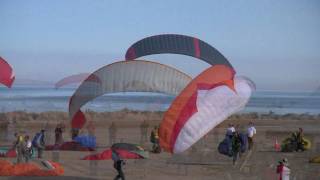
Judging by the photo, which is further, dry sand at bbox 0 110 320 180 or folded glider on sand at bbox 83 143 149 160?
folded glider on sand at bbox 83 143 149 160

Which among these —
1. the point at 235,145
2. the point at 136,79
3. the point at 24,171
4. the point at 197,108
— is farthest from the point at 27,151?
the point at 235,145

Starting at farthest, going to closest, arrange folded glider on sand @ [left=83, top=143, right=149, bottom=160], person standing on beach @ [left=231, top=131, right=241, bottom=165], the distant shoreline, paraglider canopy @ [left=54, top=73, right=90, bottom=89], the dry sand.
Result: 1. the distant shoreline
2. paraglider canopy @ [left=54, top=73, right=90, bottom=89]
3. folded glider on sand @ [left=83, top=143, right=149, bottom=160]
4. person standing on beach @ [left=231, top=131, right=241, bottom=165]
5. the dry sand

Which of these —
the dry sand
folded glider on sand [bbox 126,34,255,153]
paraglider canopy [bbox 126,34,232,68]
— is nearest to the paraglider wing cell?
folded glider on sand [bbox 126,34,255,153]

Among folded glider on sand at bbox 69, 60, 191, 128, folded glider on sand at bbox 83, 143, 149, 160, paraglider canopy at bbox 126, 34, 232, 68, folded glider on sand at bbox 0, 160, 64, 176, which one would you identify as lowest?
folded glider on sand at bbox 0, 160, 64, 176

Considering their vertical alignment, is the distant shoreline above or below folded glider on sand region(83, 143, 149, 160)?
above

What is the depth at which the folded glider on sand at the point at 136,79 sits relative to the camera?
16.8 metres

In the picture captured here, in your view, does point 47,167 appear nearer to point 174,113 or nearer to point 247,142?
point 174,113

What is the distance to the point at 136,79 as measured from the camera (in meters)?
17.0

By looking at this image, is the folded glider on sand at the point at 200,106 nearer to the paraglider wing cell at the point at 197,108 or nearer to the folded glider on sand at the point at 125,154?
the paraglider wing cell at the point at 197,108

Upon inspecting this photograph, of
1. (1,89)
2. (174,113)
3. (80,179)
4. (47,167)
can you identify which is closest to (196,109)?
(174,113)

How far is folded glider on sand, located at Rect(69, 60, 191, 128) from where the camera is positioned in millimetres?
16828

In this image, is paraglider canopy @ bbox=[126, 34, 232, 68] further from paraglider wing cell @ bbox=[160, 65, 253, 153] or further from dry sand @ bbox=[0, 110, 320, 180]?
dry sand @ bbox=[0, 110, 320, 180]

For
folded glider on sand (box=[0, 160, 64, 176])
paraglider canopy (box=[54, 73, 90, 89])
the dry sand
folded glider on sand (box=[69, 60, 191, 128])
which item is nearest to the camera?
folded glider on sand (box=[0, 160, 64, 176])

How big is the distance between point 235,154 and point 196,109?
3.50 meters
